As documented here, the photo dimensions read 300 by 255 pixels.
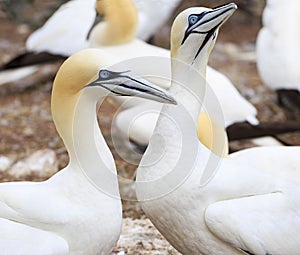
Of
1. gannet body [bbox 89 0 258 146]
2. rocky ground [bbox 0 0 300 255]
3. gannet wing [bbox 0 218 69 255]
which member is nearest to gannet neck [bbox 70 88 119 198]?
gannet wing [bbox 0 218 69 255]

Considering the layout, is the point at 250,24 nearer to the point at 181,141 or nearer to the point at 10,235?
the point at 181,141

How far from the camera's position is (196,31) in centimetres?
357

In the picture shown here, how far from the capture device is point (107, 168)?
343 centimetres

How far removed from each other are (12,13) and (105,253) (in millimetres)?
6748

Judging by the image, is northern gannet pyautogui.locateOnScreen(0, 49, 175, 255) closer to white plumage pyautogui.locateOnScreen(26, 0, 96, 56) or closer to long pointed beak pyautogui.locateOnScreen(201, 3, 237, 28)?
long pointed beak pyautogui.locateOnScreen(201, 3, 237, 28)

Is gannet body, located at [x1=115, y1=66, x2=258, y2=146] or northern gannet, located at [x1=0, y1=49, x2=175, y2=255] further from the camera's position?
gannet body, located at [x1=115, y1=66, x2=258, y2=146]

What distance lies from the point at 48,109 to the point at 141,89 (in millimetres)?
3868

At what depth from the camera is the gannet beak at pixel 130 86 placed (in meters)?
3.31

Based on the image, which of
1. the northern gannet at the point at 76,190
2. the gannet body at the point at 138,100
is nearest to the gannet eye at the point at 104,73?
the northern gannet at the point at 76,190

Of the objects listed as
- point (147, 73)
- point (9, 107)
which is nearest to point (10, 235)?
point (147, 73)

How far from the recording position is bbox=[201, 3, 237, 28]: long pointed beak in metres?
3.54

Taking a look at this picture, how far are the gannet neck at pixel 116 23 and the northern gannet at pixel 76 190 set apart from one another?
8.64 feet

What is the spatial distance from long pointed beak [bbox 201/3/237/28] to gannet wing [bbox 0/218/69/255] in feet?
3.79

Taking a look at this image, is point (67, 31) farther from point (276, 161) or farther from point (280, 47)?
point (276, 161)
